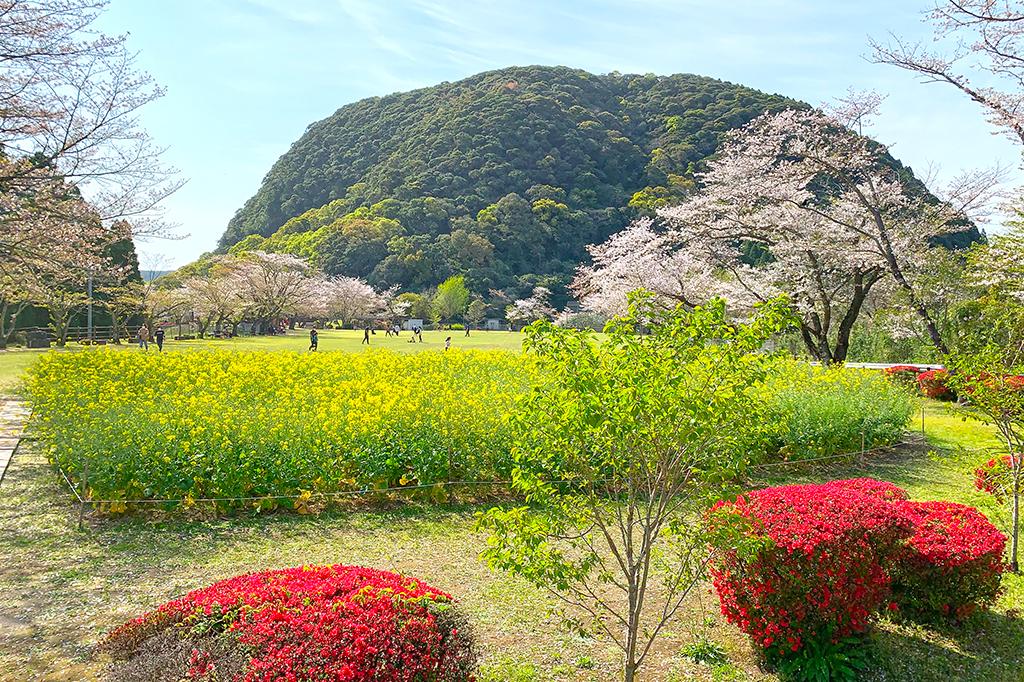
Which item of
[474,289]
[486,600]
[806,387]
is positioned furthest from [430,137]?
[486,600]

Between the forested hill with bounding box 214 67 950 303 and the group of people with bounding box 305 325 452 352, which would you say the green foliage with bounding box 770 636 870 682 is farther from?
the forested hill with bounding box 214 67 950 303

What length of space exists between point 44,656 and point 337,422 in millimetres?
3547

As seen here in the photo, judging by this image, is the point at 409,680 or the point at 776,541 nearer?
the point at 409,680

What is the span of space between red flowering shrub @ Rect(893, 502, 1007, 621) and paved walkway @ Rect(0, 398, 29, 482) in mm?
8723

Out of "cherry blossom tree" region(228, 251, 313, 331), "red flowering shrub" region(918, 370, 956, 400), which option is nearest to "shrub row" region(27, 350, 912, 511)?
"red flowering shrub" region(918, 370, 956, 400)

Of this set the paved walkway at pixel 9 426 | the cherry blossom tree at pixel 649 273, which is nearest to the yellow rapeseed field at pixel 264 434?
the paved walkway at pixel 9 426

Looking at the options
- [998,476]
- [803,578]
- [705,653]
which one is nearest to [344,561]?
[705,653]

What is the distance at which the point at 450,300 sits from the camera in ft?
194

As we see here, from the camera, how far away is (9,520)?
632cm

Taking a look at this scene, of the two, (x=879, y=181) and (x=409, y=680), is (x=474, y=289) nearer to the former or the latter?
(x=879, y=181)

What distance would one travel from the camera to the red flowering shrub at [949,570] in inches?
173

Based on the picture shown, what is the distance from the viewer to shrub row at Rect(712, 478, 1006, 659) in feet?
12.6

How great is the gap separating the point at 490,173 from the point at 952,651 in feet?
248

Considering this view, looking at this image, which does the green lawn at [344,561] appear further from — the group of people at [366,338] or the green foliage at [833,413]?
the group of people at [366,338]
